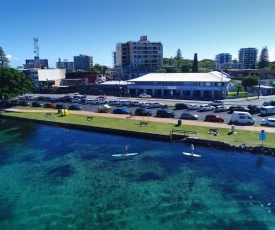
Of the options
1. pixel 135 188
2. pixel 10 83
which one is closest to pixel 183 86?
pixel 10 83

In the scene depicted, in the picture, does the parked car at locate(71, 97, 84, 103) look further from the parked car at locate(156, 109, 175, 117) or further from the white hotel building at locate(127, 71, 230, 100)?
the parked car at locate(156, 109, 175, 117)

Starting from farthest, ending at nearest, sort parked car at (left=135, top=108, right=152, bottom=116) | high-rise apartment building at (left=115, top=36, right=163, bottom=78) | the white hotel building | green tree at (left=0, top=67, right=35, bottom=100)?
high-rise apartment building at (left=115, top=36, right=163, bottom=78)
the white hotel building
green tree at (left=0, top=67, right=35, bottom=100)
parked car at (left=135, top=108, right=152, bottom=116)

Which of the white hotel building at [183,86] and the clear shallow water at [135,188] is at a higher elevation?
the white hotel building at [183,86]

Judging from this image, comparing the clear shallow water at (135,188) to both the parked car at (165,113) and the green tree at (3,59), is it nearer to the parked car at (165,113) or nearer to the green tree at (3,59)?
the parked car at (165,113)

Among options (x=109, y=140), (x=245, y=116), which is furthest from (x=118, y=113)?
(x=245, y=116)

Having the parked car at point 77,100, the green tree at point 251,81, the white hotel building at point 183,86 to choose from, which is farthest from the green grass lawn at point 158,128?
the green tree at point 251,81

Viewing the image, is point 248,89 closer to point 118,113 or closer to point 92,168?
point 118,113

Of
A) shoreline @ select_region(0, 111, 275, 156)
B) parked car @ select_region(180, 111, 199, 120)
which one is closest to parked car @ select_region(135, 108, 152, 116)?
parked car @ select_region(180, 111, 199, 120)
